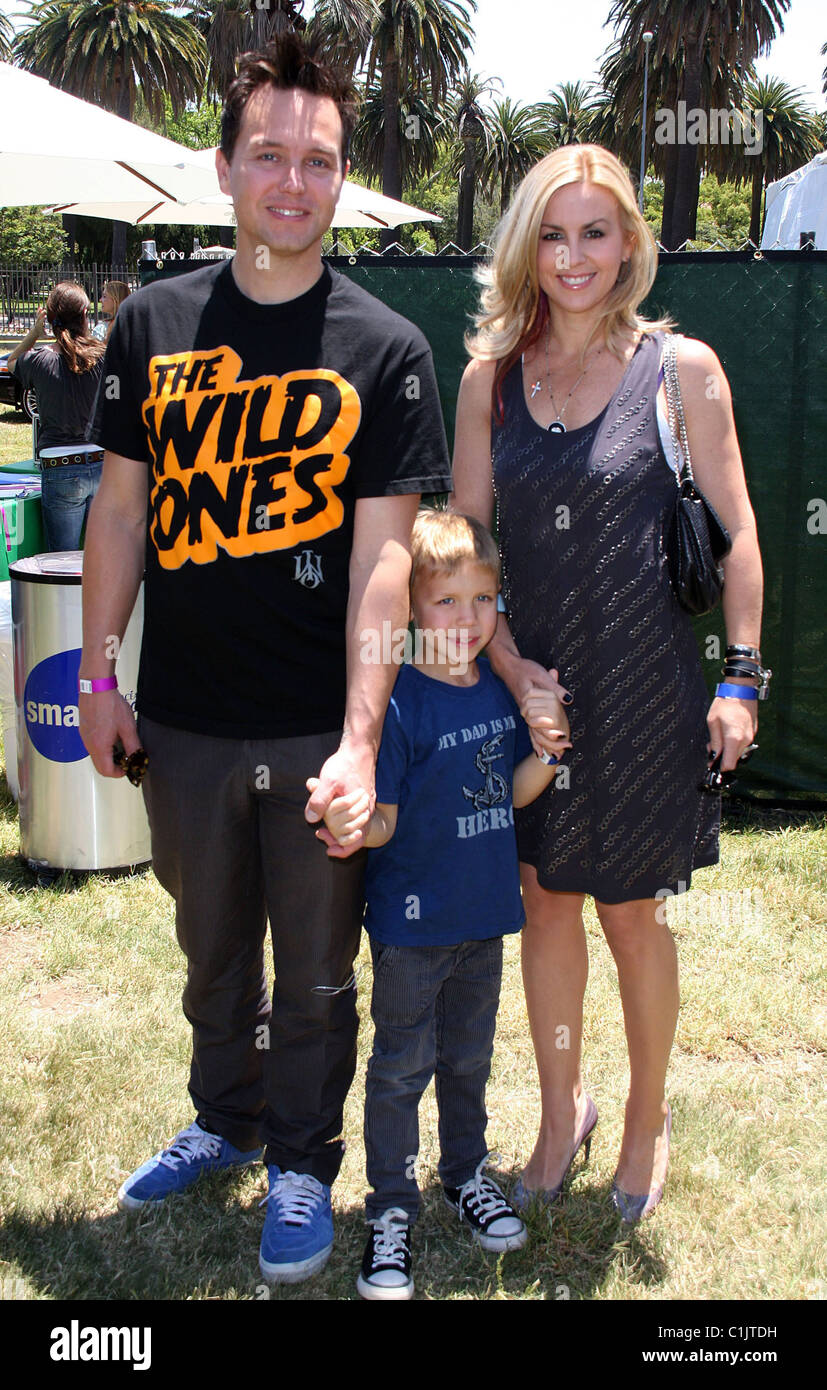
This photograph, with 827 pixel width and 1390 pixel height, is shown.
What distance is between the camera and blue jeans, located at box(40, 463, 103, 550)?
579 cm

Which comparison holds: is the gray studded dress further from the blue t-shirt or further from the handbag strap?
the blue t-shirt

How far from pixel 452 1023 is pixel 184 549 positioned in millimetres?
1132

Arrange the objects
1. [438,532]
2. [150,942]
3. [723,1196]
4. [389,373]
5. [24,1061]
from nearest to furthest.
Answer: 1. [389,373]
2. [438,532]
3. [723,1196]
4. [24,1061]
5. [150,942]

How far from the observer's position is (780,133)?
52000mm

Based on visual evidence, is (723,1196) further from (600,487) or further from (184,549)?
(184,549)

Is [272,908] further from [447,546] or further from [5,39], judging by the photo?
[5,39]

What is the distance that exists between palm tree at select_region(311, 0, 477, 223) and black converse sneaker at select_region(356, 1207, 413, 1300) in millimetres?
35566

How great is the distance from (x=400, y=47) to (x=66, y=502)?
37094 mm

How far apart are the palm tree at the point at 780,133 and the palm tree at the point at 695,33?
18760 mm

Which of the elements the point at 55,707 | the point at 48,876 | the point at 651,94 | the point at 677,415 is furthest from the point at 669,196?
the point at 677,415

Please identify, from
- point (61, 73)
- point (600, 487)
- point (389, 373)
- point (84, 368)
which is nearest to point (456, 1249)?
point (600, 487)

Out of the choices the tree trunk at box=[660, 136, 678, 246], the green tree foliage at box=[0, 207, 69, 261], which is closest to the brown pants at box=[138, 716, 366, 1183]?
the tree trunk at box=[660, 136, 678, 246]

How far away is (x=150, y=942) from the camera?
388 centimetres

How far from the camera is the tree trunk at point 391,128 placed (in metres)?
34.5
